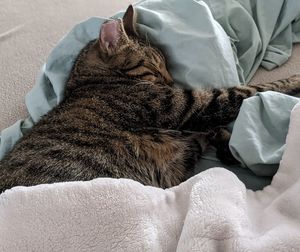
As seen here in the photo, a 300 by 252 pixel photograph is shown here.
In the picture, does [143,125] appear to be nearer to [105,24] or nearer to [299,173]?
[105,24]

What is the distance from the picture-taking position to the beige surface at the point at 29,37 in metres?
1.40

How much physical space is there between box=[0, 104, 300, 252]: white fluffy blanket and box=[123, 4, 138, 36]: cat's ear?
627mm

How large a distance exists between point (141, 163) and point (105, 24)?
0.41 meters

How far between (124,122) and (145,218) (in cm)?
45

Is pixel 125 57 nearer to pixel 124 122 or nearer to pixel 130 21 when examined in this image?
pixel 130 21

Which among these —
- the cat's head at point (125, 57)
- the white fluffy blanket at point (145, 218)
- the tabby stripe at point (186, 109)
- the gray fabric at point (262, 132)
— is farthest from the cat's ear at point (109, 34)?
the white fluffy blanket at point (145, 218)

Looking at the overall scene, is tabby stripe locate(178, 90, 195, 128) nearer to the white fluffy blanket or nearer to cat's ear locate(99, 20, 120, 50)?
cat's ear locate(99, 20, 120, 50)

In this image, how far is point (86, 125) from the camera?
1.13 meters

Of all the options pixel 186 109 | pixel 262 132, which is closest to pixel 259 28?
pixel 186 109

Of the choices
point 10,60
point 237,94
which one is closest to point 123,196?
point 237,94

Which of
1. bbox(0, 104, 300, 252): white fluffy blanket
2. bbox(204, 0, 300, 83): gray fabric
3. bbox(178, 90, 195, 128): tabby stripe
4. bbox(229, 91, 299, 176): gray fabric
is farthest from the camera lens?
bbox(204, 0, 300, 83): gray fabric

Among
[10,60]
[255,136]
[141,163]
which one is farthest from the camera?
[10,60]

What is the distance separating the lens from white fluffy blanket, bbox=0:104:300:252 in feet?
2.36

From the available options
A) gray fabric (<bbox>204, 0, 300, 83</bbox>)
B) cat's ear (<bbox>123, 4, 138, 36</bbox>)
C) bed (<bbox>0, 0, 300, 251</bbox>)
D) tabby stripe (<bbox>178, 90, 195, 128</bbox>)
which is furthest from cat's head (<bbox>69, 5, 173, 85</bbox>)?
bed (<bbox>0, 0, 300, 251</bbox>)
